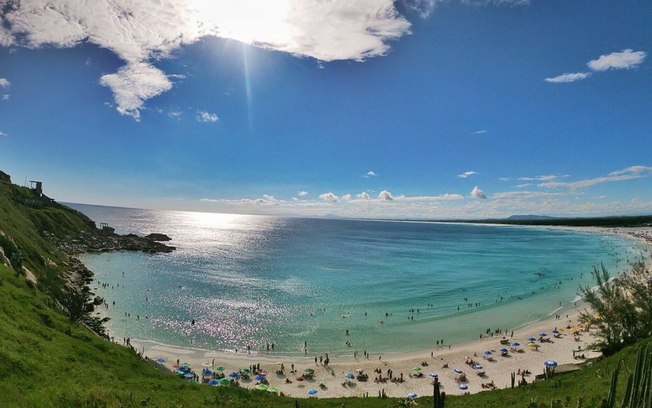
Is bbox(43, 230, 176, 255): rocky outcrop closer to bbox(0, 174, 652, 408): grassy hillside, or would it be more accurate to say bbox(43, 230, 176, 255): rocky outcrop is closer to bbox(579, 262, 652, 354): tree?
bbox(0, 174, 652, 408): grassy hillside

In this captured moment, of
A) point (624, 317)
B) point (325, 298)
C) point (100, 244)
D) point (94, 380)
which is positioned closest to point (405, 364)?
point (624, 317)

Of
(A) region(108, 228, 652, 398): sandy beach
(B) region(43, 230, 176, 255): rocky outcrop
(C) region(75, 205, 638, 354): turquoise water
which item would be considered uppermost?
(B) region(43, 230, 176, 255): rocky outcrop

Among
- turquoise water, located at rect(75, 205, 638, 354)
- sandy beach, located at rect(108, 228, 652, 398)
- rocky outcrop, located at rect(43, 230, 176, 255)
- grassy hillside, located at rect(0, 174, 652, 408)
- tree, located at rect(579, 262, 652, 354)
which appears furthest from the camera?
rocky outcrop, located at rect(43, 230, 176, 255)

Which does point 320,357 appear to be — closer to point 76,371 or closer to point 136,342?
point 136,342

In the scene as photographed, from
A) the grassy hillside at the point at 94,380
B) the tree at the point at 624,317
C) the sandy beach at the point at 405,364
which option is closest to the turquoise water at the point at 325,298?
the sandy beach at the point at 405,364

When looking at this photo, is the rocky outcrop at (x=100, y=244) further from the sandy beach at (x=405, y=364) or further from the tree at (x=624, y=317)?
the tree at (x=624, y=317)

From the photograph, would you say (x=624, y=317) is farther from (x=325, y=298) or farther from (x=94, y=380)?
(x=325, y=298)

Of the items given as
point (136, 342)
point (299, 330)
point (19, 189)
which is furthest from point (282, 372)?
point (19, 189)

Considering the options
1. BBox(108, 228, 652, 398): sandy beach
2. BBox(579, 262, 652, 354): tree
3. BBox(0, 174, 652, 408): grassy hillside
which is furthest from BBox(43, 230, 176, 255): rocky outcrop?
BBox(579, 262, 652, 354): tree
